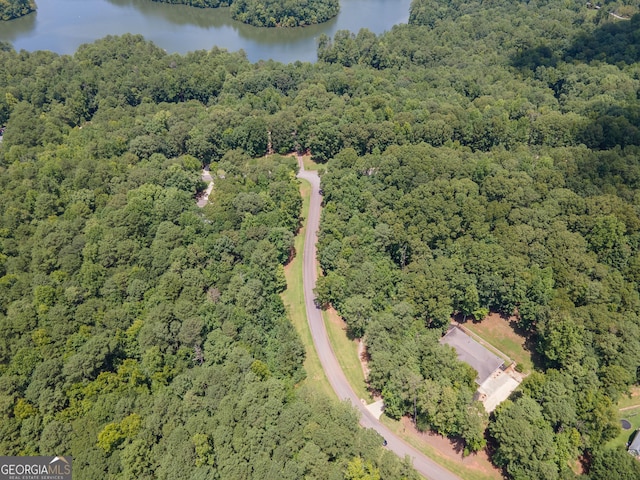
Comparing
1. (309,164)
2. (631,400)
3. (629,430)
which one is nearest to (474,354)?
(629,430)

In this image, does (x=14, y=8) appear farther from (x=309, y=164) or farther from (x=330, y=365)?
(x=330, y=365)

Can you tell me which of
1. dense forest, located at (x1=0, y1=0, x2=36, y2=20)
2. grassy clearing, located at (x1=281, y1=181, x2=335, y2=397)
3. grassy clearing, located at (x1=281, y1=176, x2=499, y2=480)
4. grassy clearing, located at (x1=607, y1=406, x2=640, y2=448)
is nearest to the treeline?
grassy clearing, located at (x1=281, y1=181, x2=335, y2=397)

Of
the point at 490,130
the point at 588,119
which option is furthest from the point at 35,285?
the point at 588,119

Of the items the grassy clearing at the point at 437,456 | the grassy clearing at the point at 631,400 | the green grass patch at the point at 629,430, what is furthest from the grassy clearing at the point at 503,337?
the grassy clearing at the point at 437,456

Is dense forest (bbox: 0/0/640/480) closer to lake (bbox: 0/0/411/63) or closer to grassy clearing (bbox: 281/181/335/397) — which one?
grassy clearing (bbox: 281/181/335/397)

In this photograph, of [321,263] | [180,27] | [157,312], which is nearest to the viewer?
[157,312]

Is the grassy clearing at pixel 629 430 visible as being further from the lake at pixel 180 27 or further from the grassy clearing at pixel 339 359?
the lake at pixel 180 27
